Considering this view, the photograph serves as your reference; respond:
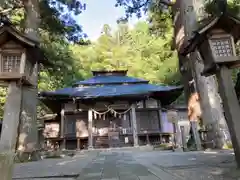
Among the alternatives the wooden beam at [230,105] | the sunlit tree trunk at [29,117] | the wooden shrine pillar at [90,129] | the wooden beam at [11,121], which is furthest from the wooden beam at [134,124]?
the wooden beam at [230,105]

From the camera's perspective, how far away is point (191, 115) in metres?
9.91

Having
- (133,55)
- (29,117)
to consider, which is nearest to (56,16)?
(29,117)

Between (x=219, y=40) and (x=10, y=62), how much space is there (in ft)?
14.0

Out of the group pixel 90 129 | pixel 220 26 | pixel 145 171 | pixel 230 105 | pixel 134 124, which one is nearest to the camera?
pixel 230 105

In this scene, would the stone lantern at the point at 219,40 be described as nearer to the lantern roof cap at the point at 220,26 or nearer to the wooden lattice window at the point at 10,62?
the lantern roof cap at the point at 220,26

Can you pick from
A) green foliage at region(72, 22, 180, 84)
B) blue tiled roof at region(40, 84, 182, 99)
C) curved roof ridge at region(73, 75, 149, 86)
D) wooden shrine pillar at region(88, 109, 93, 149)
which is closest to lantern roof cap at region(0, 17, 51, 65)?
blue tiled roof at region(40, 84, 182, 99)

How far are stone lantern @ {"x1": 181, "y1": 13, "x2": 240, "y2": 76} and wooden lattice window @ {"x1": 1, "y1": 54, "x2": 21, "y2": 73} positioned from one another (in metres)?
3.71

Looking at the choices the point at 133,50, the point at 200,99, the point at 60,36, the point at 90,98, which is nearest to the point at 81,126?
the point at 90,98

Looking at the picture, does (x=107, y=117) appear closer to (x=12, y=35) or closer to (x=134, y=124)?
(x=134, y=124)

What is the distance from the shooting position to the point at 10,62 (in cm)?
484

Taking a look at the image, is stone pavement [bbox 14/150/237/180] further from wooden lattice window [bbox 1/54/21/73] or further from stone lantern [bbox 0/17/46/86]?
wooden lattice window [bbox 1/54/21/73]

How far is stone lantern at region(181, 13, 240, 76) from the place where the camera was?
4098mm

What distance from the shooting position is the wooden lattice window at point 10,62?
4758 mm

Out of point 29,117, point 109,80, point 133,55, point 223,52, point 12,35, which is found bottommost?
point 29,117
